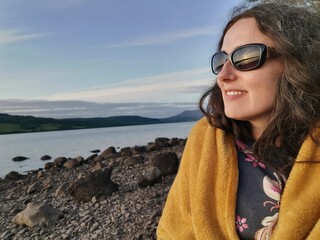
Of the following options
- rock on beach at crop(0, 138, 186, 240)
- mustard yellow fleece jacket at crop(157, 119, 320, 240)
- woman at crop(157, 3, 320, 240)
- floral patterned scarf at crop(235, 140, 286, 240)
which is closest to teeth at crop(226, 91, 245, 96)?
woman at crop(157, 3, 320, 240)

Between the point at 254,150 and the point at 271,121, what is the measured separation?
0.72ft

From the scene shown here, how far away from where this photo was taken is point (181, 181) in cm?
279

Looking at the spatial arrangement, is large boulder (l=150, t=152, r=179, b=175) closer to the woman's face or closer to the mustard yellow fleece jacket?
the mustard yellow fleece jacket

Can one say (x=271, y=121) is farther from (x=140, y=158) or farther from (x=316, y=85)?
(x=140, y=158)

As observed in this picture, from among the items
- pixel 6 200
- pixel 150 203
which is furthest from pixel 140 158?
pixel 150 203

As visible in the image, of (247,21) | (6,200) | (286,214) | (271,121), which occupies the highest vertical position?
(247,21)

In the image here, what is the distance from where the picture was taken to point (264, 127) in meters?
2.61

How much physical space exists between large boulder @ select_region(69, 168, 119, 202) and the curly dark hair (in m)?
6.32

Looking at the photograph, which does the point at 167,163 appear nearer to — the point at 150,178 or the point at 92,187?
the point at 150,178

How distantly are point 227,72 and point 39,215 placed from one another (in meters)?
6.13

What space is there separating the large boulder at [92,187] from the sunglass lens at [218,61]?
241 inches

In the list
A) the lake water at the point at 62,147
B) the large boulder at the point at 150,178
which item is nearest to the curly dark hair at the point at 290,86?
the large boulder at the point at 150,178

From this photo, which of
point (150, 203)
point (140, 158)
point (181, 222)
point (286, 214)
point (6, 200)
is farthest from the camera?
point (140, 158)

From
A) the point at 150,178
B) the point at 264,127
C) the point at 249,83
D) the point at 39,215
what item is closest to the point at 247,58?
the point at 249,83
